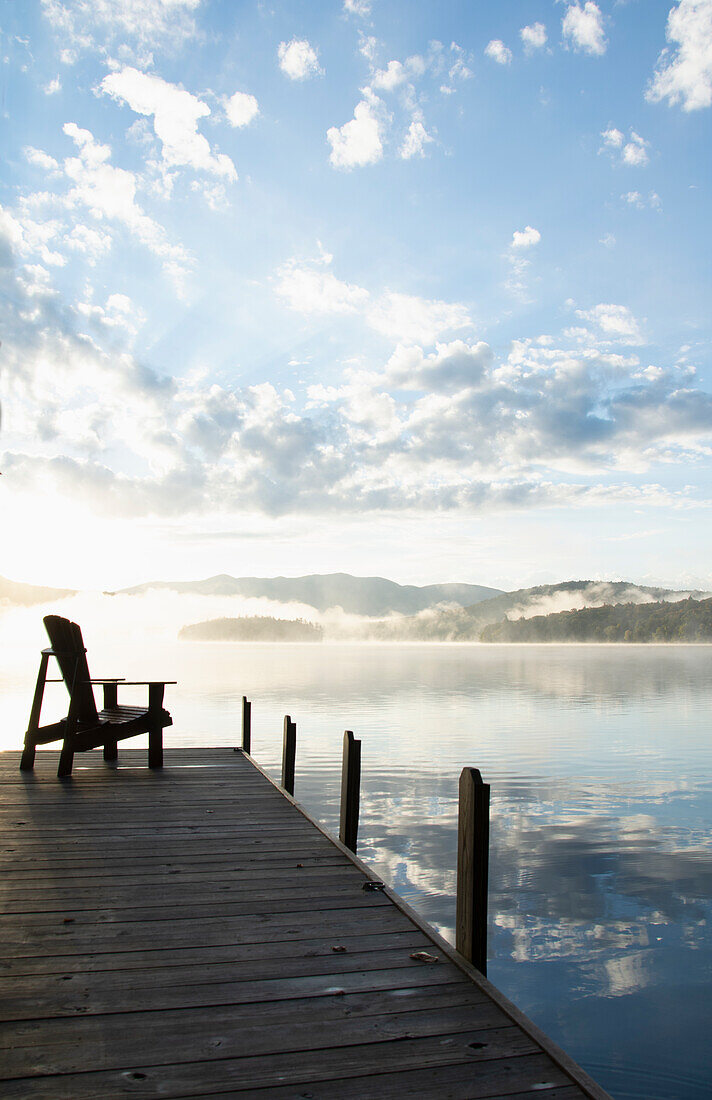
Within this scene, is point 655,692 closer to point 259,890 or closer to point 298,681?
point 298,681

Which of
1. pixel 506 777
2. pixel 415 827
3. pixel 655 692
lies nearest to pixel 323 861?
pixel 415 827

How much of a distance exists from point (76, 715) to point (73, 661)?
0.52 metres

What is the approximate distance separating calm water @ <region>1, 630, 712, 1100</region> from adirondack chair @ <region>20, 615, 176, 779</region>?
2895mm

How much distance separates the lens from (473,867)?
3.33 meters

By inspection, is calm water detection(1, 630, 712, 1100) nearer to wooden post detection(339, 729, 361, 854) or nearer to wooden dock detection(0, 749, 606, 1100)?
wooden post detection(339, 729, 361, 854)

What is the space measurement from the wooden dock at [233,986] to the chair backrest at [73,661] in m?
2.05

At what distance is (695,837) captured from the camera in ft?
30.2

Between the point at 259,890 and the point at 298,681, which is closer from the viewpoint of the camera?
the point at 259,890

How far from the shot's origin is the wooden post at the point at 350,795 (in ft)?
18.2

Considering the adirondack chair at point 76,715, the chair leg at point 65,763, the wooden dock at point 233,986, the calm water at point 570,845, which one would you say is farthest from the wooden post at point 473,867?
the chair leg at point 65,763

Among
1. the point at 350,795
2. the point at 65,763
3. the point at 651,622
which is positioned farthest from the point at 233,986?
the point at 651,622

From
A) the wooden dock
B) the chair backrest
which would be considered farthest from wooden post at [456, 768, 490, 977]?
the chair backrest

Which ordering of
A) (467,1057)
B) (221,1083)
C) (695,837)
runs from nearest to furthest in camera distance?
(221,1083) < (467,1057) < (695,837)

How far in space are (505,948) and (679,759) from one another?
35.8ft
